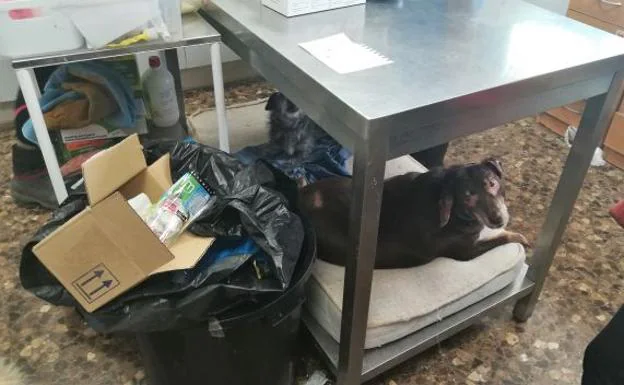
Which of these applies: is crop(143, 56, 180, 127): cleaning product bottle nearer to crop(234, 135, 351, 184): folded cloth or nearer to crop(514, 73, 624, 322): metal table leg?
crop(234, 135, 351, 184): folded cloth

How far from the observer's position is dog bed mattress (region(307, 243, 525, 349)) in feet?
3.66

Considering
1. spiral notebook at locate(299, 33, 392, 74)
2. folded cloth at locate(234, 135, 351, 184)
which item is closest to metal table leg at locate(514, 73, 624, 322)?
spiral notebook at locate(299, 33, 392, 74)

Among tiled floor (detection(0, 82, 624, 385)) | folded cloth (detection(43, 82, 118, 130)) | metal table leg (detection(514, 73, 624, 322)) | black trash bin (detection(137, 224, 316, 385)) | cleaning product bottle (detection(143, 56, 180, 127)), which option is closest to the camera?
black trash bin (detection(137, 224, 316, 385))

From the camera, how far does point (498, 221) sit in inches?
50.9

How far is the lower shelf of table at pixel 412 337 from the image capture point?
1.11 m

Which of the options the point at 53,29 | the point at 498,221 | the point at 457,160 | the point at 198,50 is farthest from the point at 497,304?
the point at 198,50

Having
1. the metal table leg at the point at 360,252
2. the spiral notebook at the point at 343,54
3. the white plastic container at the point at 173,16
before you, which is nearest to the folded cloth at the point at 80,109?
the white plastic container at the point at 173,16

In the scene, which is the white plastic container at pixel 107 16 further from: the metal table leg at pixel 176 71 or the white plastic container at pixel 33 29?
the metal table leg at pixel 176 71

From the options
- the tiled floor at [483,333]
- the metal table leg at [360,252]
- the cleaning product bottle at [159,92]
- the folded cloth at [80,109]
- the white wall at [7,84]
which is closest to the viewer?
the metal table leg at [360,252]

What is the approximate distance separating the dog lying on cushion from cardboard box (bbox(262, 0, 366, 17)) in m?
0.46

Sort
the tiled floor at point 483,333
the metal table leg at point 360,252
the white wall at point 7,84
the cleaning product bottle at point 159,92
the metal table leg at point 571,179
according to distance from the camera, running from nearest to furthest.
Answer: the metal table leg at point 360,252, the metal table leg at point 571,179, the tiled floor at point 483,333, the cleaning product bottle at point 159,92, the white wall at point 7,84

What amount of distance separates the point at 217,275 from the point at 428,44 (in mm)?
614

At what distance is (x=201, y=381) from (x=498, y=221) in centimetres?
80

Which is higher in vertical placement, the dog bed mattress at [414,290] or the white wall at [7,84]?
the white wall at [7,84]
